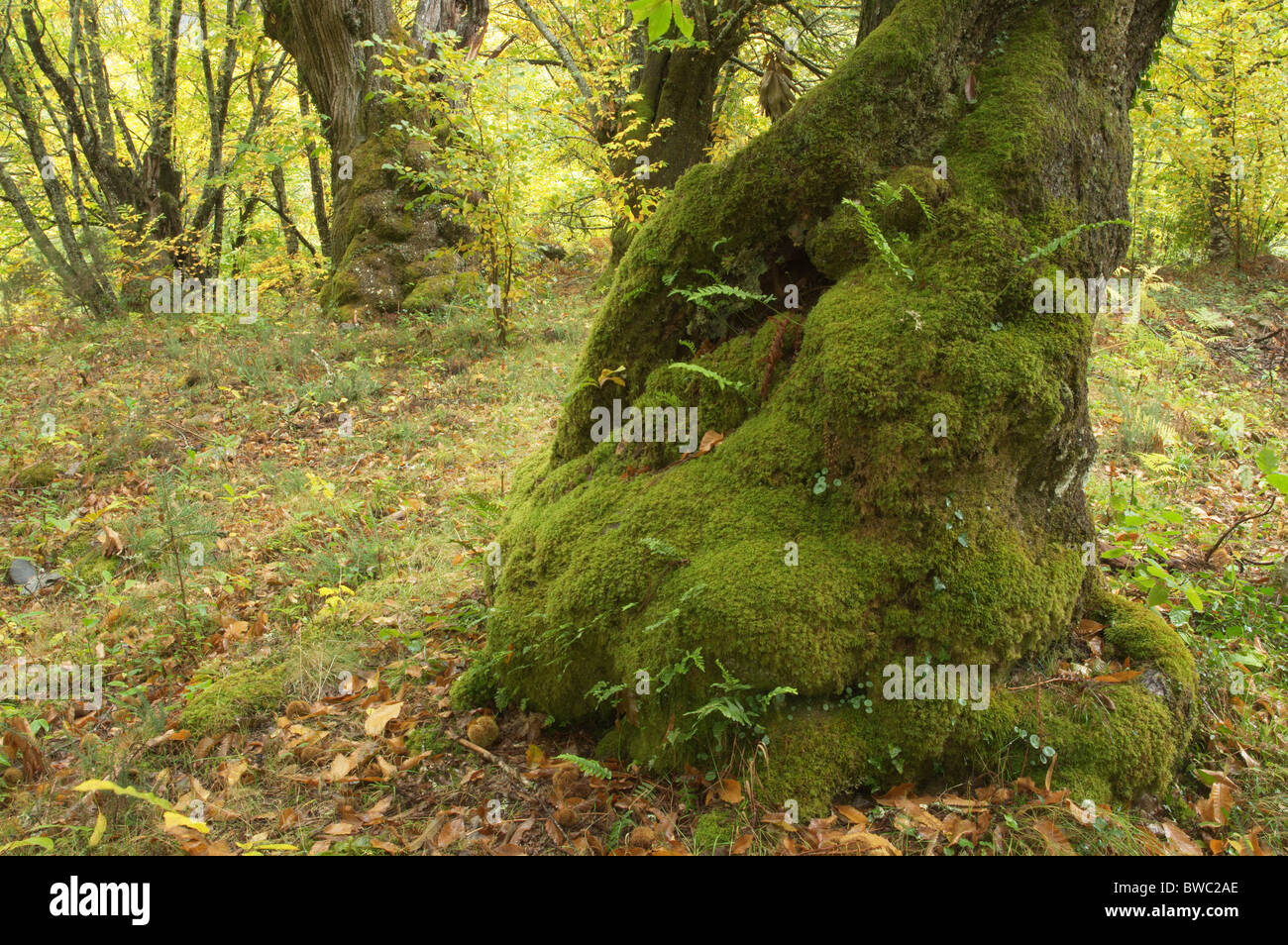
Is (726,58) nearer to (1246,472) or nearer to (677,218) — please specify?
(677,218)

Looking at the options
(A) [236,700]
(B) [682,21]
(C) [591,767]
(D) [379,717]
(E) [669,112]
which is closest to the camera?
(B) [682,21]

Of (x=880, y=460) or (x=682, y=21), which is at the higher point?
(x=682, y=21)

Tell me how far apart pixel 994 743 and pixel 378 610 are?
3.60m

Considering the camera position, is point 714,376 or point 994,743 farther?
point 714,376

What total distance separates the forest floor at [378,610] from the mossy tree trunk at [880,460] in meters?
0.27

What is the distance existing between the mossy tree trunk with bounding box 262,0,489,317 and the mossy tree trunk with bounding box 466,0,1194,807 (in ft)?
28.2

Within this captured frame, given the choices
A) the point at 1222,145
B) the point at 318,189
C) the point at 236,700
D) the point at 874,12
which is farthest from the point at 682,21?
the point at 318,189

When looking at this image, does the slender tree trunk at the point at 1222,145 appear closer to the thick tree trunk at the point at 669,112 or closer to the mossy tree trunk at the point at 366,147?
the thick tree trunk at the point at 669,112

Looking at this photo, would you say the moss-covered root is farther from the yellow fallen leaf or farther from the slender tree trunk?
the slender tree trunk

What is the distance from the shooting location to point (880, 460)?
2980 mm

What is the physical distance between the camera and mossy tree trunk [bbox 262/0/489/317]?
428 inches

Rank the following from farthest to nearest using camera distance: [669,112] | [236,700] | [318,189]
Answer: [318,189], [669,112], [236,700]

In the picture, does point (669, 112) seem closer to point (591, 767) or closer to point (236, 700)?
point (236, 700)
